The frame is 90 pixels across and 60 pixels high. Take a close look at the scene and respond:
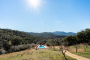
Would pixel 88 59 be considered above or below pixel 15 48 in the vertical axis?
above

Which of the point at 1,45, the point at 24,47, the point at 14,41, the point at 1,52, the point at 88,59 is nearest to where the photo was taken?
the point at 88,59

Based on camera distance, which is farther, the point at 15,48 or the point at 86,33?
the point at 86,33

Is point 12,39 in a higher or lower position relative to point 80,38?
lower

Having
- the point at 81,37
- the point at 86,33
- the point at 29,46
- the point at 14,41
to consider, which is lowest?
the point at 29,46

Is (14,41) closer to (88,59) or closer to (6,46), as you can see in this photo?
(6,46)

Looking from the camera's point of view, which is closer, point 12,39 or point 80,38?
point 12,39

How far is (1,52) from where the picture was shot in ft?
81.3

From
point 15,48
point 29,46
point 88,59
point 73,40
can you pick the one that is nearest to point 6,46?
point 15,48

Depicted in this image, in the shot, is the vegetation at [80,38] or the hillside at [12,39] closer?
the hillside at [12,39]

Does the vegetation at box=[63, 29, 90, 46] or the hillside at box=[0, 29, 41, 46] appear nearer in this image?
the hillside at box=[0, 29, 41, 46]

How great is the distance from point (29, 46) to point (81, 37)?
3018cm

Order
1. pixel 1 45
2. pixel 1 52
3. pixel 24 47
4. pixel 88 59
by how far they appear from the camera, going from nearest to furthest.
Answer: pixel 88 59, pixel 1 52, pixel 1 45, pixel 24 47

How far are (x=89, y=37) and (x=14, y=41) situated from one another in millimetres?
41183

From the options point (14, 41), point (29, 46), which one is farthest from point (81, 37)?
point (14, 41)
